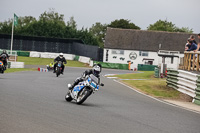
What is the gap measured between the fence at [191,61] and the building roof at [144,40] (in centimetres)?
5451

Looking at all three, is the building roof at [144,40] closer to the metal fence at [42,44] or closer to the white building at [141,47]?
the white building at [141,47]

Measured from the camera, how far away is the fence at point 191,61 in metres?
18.8

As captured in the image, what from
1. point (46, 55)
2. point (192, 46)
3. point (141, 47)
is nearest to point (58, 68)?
point (192, 46)

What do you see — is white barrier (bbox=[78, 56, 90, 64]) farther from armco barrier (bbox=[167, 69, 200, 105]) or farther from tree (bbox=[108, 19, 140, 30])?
tree (bbox=[108, 19, 140, 30])

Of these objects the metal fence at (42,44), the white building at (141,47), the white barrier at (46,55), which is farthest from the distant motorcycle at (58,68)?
the white building at (141,47)

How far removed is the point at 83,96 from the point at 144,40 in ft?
215

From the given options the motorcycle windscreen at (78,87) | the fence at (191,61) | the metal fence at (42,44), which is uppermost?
the metal fence at (42,44)

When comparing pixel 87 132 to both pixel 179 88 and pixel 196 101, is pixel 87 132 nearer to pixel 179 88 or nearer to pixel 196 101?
pixel 196 101

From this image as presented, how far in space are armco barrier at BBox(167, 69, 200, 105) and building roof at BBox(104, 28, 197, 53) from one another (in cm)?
5288

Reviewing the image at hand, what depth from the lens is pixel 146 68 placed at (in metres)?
57.4

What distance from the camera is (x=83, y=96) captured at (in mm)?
12008

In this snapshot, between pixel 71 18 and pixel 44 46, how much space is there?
72024 mm

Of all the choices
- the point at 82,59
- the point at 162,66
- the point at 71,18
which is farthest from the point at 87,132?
the point at 71,18

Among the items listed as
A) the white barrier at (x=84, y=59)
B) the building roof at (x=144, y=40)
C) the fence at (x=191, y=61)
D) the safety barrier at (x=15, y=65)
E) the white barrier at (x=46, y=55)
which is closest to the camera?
the fence at (x=191, y=61)
